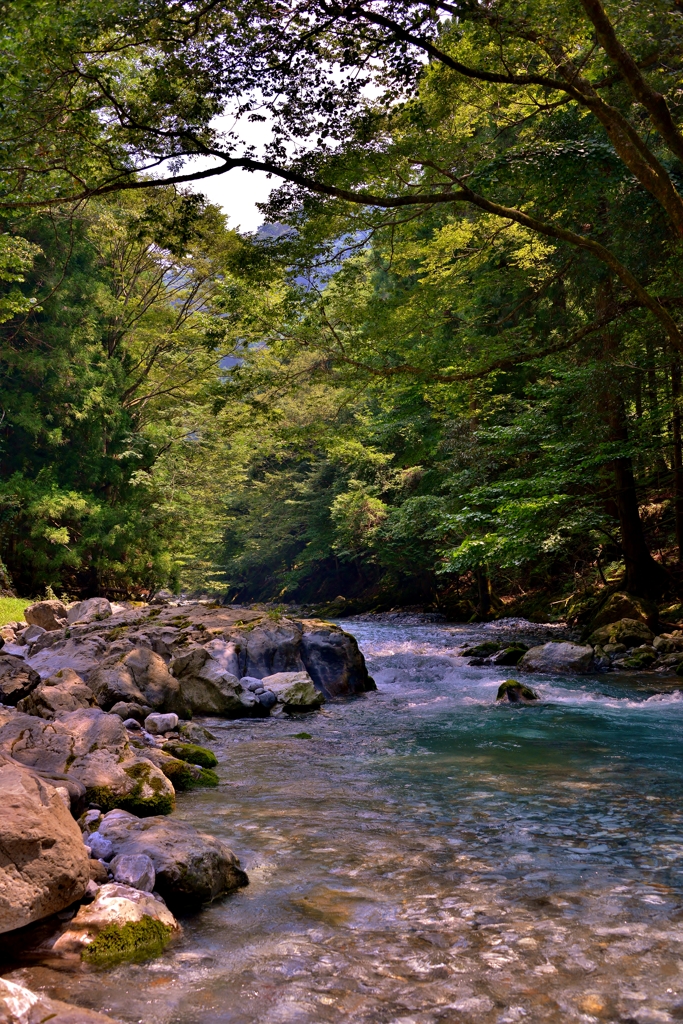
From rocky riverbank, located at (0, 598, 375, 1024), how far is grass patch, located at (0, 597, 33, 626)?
3.67 m

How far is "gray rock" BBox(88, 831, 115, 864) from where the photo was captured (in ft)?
12.7

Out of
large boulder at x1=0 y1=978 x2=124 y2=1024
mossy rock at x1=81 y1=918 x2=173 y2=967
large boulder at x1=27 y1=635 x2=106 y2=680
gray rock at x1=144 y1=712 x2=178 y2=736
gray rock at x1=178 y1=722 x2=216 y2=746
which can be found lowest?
gray rock at x1=178 y1=722 x2=216 y2=746

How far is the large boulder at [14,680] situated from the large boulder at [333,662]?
180 inches

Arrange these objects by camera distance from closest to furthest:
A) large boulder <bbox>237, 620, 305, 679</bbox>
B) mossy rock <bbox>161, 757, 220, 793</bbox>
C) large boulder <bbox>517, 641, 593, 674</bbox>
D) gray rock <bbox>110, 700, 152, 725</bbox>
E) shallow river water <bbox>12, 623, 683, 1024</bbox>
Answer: shallow river water <bbox>12, 623, 683, 1024</bbox> < mossy rock <bbox>161, 757, 220, 793</bbox> < gray rock <bbox>110, 700, 152, 725</bbox> < large boulder <bbox>237, 620, 305, 679</bbox> < large boulder <bbox>517, 641, 593, 674</bbox>

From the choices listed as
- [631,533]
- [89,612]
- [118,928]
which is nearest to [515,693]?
[631,533]

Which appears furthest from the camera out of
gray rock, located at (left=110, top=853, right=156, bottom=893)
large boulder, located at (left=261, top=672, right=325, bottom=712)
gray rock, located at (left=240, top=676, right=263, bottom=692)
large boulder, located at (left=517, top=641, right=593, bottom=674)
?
large boulder, located at (left=517, top=641, right=593, bottom=674)

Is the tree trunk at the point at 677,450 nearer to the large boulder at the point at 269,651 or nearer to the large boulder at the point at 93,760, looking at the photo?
the large boulder at the point at 269,651

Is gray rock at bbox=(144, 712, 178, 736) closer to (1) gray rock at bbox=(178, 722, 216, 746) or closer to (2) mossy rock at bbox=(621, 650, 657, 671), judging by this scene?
(1) gray rock at bbox=(178, 722, 216, 746)

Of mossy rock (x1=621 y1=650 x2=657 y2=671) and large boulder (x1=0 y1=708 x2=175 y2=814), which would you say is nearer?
large boulder (x1=0 y1=708 x2=175 y2=814)

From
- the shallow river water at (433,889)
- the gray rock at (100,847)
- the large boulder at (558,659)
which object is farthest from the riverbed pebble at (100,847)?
the large boulder at (558,659)

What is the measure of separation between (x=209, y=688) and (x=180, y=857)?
5739 millimetres

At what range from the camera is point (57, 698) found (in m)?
6.83

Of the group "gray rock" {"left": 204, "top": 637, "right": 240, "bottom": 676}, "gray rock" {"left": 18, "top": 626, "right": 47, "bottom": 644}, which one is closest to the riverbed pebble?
"gray rock" {"left": 204, "top": 637, "right": 240, "bottom": 676}

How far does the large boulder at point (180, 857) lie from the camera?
364 centimetres
